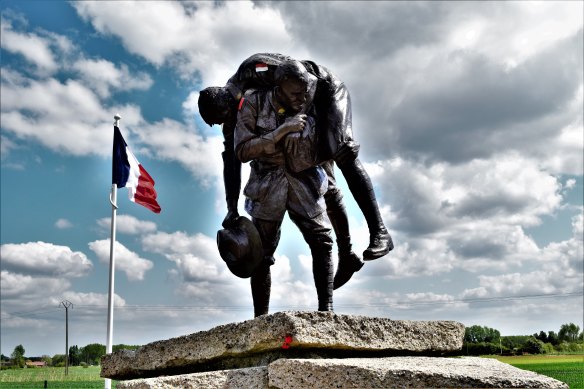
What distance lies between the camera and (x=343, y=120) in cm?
523

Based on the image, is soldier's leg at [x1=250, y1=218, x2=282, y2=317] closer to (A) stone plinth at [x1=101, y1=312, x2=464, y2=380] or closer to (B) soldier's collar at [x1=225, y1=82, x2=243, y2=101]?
(A) stone plinth at [x1=101, y1=312, x2=464, y2=380]

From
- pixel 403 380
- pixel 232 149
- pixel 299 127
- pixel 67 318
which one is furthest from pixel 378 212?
pixel 67 318

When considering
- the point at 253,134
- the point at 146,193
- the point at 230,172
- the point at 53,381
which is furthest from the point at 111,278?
the point at 253,134

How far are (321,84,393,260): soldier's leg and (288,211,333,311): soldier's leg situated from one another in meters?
0.31

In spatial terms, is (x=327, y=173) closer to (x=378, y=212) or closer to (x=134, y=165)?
(x=378, y=212)

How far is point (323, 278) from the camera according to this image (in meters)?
5.08

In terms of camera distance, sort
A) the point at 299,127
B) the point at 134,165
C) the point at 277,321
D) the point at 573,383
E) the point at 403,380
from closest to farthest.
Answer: the point at 403,380 → the point at 277,321 → the point at 299,127 → the point at 573,383 → the point at 134,165

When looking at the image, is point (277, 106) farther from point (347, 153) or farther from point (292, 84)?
point (347, 153)

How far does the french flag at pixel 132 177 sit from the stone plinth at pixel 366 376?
8386mm

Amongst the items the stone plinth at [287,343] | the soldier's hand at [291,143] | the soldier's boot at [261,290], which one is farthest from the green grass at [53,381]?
the soldier's hand at [291,143]

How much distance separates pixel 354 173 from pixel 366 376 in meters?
1.88

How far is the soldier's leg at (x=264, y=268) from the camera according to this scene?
5.16 meters

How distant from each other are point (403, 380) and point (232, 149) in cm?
260

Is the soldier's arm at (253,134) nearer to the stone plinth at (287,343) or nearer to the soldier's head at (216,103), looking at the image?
the soldier's head at (216,103)
